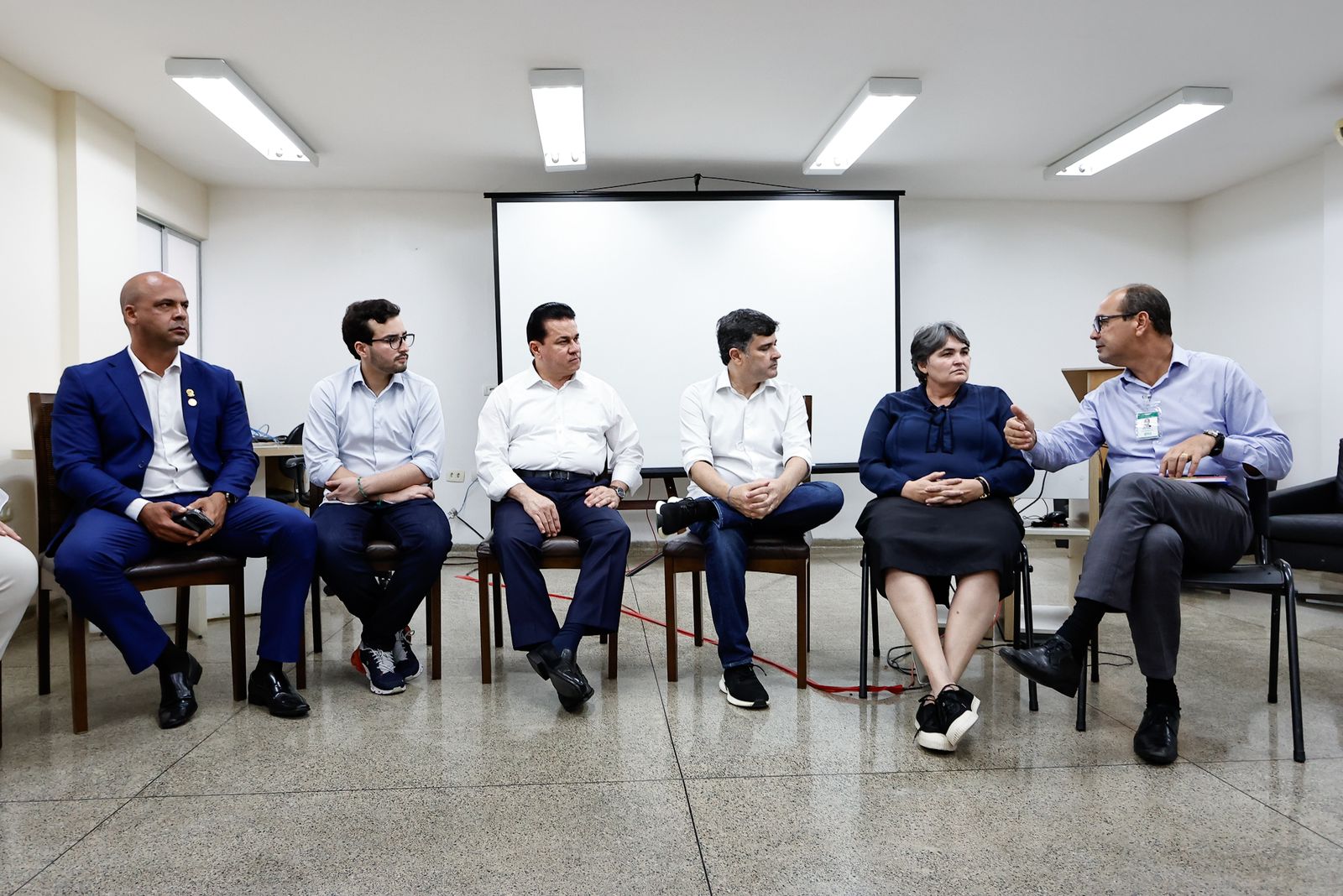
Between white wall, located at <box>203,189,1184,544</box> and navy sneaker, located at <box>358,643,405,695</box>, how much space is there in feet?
10.1

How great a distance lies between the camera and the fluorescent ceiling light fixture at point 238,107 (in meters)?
3.70

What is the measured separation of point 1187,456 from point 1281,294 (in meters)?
4.24

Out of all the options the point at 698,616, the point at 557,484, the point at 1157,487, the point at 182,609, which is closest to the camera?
the point at 1157,487

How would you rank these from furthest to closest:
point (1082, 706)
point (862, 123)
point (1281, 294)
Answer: point (1281, 294)
point (862, 123)
point (1082, 706)

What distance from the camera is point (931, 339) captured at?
2.61m

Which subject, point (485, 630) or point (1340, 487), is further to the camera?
point (1340, 487)

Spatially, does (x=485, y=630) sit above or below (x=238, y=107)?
below

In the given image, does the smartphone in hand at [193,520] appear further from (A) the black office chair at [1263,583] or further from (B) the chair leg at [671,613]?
(A) the black office chair at [1263,583]

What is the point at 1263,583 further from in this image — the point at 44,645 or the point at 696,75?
the point at 44,645

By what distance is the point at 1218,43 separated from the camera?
362cm

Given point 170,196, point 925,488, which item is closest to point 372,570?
point 925,488

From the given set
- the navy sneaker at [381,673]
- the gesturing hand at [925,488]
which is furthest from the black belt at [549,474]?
the gesturing hand at [925,488]

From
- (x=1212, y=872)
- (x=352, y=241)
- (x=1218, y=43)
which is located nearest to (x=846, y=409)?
(x=1218, y=43)

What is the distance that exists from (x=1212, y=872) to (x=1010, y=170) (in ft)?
15.7
